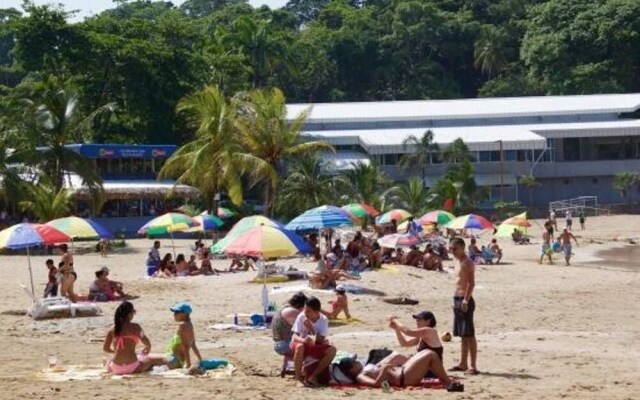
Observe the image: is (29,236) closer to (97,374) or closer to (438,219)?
(97,374)

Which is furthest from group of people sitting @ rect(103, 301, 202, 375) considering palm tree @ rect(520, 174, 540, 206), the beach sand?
palm tree @ rect(520, 174, 540, 206)

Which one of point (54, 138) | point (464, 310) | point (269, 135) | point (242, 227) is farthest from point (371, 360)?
point (54, 138)

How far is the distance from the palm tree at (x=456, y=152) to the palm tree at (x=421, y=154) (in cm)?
85

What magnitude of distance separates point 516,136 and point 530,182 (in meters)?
3.66

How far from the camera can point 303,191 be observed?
4062cm

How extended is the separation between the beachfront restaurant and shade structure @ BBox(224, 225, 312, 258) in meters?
24.3

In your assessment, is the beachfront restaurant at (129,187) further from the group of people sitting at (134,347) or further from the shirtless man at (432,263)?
the group of people sitting at (134,347)

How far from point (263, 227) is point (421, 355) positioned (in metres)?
6.93

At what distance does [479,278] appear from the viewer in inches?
1052

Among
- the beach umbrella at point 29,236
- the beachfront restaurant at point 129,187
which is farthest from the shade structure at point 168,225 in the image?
the beachfront restaurant at point 129,187

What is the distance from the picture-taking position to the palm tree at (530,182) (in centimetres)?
5656

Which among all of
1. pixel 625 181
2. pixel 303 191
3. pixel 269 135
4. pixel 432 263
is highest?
pixel 269 135

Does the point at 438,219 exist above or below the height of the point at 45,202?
below

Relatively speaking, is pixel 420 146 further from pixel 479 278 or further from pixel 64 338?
pixel 64 338
